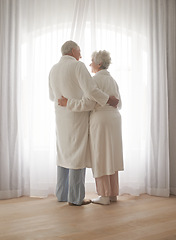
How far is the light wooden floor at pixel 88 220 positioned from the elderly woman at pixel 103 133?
0.28m

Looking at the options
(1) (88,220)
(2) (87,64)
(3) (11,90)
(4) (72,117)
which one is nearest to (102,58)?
(2) (87,64)

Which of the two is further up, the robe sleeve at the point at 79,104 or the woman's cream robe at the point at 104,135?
the robe sleeve at the point at 79,104

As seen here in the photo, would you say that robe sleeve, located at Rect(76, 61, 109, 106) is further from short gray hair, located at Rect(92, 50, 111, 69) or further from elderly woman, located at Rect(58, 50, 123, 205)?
short gray hair, located at Rect(92, 50, 111, 69)

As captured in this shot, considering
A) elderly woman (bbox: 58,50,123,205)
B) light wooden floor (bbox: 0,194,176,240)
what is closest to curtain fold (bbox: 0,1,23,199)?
light wooden floor (bbox: 0,194,176,240)

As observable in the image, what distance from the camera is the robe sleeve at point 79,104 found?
111 inches

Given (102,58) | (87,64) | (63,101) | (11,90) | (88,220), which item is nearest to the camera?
(88,220)

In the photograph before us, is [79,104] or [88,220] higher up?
[79,104]

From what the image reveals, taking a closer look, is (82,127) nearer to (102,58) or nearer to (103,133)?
(103,133)

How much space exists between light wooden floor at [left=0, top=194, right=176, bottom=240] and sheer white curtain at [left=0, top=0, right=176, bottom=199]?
1.12 feet

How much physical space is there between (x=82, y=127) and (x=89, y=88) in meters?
0.39

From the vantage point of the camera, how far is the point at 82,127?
2932 millimetres

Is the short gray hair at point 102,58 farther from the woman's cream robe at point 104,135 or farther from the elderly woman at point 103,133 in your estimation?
the woman's cream robe at point 104,135

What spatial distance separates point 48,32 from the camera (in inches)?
134

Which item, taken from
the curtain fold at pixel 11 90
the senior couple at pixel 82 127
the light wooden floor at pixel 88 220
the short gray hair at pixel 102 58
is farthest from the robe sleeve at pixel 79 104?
the light wooden floor at pixel 88 220
